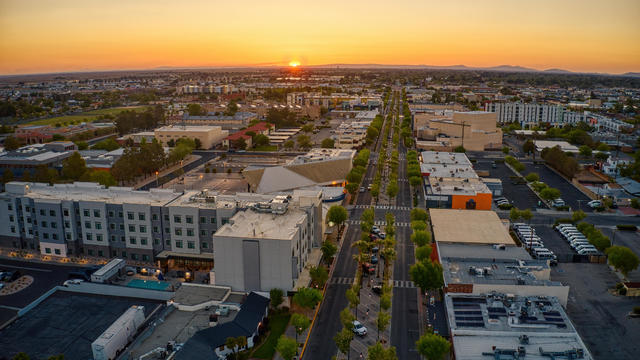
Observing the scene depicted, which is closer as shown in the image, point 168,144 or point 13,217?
point 13,217

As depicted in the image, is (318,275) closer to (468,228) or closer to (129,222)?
(468,228)

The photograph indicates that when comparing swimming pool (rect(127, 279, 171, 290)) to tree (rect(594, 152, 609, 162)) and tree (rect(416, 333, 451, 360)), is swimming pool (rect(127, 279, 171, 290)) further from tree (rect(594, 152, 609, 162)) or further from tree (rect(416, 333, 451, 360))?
tree (rect(594, 152, 609, 162))

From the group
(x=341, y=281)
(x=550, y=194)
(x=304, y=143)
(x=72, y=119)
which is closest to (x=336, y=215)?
(x=341, y=281)

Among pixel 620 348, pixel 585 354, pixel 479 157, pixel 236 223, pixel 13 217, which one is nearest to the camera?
pixel 585 354

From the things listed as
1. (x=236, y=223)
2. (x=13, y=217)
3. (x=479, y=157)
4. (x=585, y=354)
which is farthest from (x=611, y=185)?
(x=13, y=217)

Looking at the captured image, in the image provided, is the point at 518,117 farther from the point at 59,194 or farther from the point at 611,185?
the point at 59,194

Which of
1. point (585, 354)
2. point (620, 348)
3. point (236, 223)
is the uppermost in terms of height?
point (236, 223)

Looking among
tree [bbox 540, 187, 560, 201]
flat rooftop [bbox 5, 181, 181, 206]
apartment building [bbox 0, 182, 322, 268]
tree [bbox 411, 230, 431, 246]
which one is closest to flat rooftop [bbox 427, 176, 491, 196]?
tree [bbox 540, 187, 560, 201]
